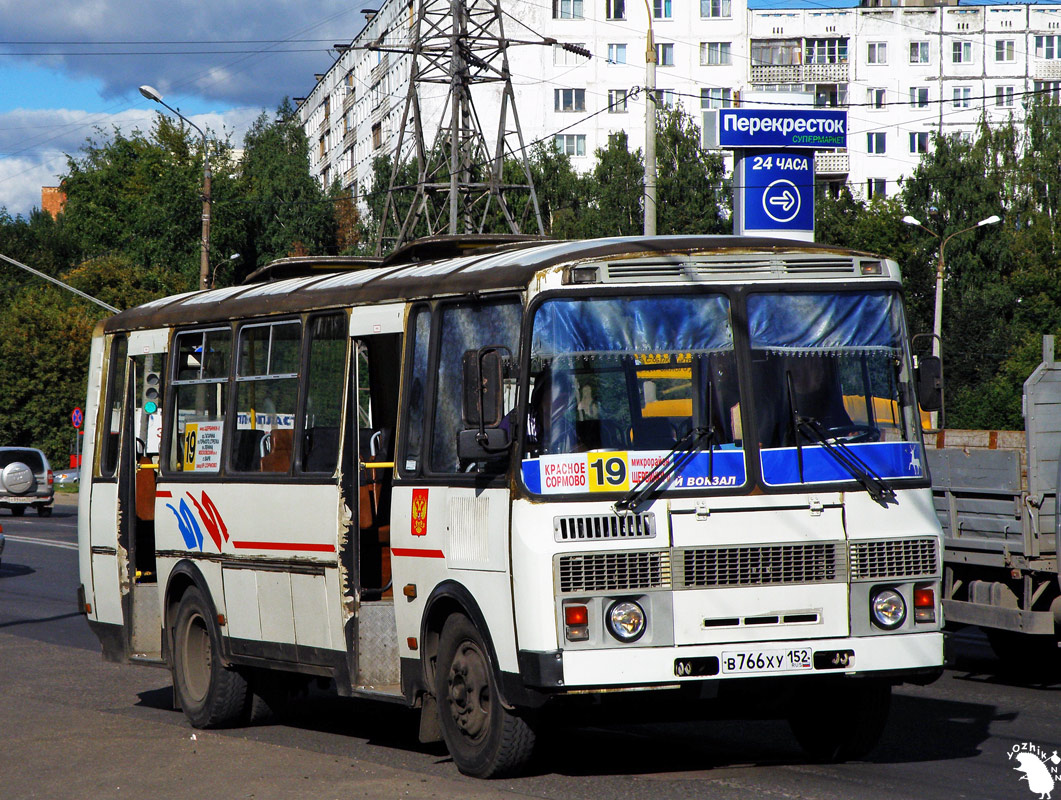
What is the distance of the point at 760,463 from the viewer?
7.65 m

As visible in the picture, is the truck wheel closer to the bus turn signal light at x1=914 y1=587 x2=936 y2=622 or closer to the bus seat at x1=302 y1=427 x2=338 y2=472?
the bus turn signal light at x1=914 y1=587 x2=936 y2=622

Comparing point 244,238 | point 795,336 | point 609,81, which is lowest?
point 795,336

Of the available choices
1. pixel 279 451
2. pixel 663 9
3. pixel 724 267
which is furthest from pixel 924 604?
pixel 663 9

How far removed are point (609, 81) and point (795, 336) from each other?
249 feet

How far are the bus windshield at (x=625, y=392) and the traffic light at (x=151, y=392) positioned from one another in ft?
17.0

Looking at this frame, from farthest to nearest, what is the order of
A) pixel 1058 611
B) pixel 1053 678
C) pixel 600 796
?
pixel 1053 678 → pixel 1058 611 → pixel 600 796

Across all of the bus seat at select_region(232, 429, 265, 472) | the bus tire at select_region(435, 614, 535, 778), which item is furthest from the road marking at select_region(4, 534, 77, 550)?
the bus tire at select_region(435, 614, 535, 778)

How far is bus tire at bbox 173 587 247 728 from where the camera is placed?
10.7 meters

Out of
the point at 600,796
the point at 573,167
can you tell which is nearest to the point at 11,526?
the point at 600,796

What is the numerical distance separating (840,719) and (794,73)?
79.0 metres

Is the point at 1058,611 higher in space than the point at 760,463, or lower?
lower

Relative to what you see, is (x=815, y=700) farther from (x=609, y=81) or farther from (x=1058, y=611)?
(x=609, y=81)

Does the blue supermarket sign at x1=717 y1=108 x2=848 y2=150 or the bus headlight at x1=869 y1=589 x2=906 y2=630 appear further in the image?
the blue supermarket sign at x1=717 y1=108 x2=848 y2=150

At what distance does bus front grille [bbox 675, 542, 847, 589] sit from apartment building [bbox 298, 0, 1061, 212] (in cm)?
7298
